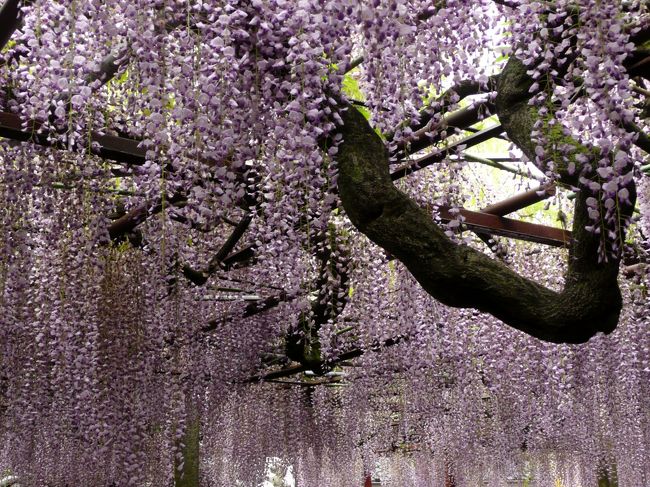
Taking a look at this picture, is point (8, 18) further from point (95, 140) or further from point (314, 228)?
point (314, 228)

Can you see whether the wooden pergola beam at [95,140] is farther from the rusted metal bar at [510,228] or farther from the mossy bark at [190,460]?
the mossy bark at [190,460]

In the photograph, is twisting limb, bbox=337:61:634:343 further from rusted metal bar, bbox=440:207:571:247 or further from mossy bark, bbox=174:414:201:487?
mossy bark, bbox=174:414:201:487

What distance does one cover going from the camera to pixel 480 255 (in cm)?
277

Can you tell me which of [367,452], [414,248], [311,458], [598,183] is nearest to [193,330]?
[414,248]

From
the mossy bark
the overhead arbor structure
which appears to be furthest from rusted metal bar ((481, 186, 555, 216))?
the mossy bark

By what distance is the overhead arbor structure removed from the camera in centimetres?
242

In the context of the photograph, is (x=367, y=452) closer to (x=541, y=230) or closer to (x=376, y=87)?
(x=541, y=230)

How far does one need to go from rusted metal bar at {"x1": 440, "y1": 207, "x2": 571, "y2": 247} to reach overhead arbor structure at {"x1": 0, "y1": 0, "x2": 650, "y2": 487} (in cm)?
3

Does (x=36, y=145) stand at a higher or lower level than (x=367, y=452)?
higher

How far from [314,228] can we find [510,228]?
5.04ft

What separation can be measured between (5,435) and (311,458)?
6015 mm

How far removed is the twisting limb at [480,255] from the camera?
2604 mm

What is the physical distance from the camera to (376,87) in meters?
2.65

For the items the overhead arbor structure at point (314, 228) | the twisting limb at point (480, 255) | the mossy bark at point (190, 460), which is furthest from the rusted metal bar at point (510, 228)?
the mossy bark at point (190, 460)
